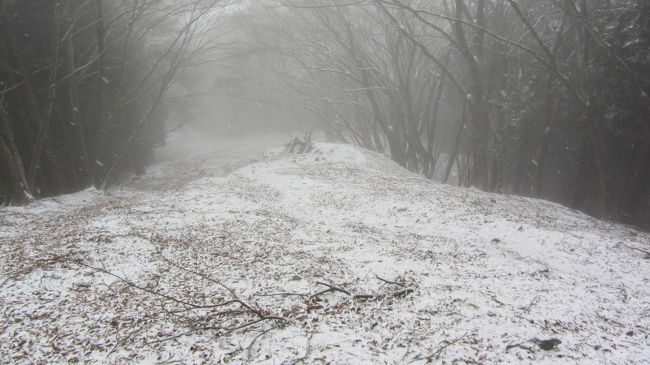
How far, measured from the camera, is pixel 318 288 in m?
3.84

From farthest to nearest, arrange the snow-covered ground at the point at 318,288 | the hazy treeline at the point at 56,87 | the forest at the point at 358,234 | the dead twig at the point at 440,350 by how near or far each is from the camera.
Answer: the hazy treeline at the point at 56,87 < the forest at the point at 358,234 < the snow-covered ground at the point at 318,288 < the dead twig at the point at 440,350

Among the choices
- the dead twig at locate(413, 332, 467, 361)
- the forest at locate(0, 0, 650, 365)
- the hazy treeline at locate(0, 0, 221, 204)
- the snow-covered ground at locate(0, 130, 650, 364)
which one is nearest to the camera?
the dead twig at locate(413, 332, 467, 361)

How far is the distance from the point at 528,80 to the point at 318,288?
1115 centimetres

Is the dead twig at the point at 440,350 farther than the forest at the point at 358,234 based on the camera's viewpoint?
No

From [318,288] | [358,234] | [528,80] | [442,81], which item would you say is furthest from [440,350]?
[442,81]

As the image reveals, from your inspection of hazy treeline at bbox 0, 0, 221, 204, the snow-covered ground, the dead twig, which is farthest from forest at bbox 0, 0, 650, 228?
the dead twig

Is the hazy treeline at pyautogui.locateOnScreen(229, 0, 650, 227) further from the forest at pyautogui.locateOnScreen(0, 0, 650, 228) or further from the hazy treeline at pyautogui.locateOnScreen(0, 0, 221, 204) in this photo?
the hazy treeline at pyautogui.locateOnScreen(0, 0, 221, 204)

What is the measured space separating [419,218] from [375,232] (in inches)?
44.7

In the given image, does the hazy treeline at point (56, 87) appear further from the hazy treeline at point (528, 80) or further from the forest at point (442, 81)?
the hazy treeline at point (528, 80)

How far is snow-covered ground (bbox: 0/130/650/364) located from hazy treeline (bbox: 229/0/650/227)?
3.63 meters

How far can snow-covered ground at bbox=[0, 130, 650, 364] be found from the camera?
285cm

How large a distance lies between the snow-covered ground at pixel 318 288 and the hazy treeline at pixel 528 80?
11.9 feet

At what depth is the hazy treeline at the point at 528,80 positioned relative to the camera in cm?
891

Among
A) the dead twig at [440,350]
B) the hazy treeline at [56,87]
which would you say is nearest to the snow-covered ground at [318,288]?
the dead twig at [440,350]
